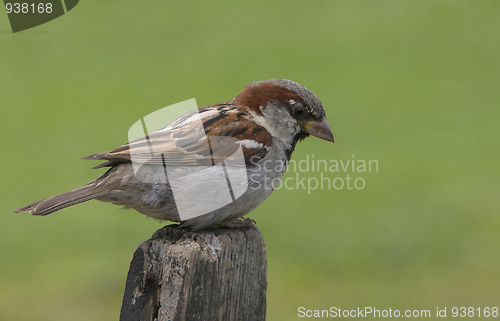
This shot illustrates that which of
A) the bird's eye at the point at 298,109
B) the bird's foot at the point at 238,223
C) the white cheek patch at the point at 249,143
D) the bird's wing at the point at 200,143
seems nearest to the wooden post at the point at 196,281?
the bird's foot at the point at 238,223

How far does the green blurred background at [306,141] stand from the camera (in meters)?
7.22

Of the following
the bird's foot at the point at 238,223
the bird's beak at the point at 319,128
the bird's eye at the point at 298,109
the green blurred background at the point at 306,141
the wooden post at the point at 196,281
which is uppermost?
the green blurred background at the point at 306,141

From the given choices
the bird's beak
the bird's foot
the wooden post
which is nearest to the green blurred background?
the bird's beak

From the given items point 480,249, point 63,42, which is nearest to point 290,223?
point 480,249

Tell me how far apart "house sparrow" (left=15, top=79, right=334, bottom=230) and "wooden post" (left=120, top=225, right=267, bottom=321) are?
0.58 metres

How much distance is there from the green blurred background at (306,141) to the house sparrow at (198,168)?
9.63 feet

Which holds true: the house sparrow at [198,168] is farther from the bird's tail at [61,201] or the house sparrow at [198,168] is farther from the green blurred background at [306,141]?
the green blurred background at [306,141]

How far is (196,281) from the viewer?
3033 millimetres

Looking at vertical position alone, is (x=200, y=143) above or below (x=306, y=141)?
below

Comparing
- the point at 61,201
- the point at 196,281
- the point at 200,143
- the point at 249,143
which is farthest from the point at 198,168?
the point at 196,281

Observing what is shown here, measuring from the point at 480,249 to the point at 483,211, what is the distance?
72 centimetres

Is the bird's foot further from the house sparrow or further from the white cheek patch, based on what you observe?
the white cheek patch

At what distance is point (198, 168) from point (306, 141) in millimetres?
5361

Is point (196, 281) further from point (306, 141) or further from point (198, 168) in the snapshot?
point (306, 141)
